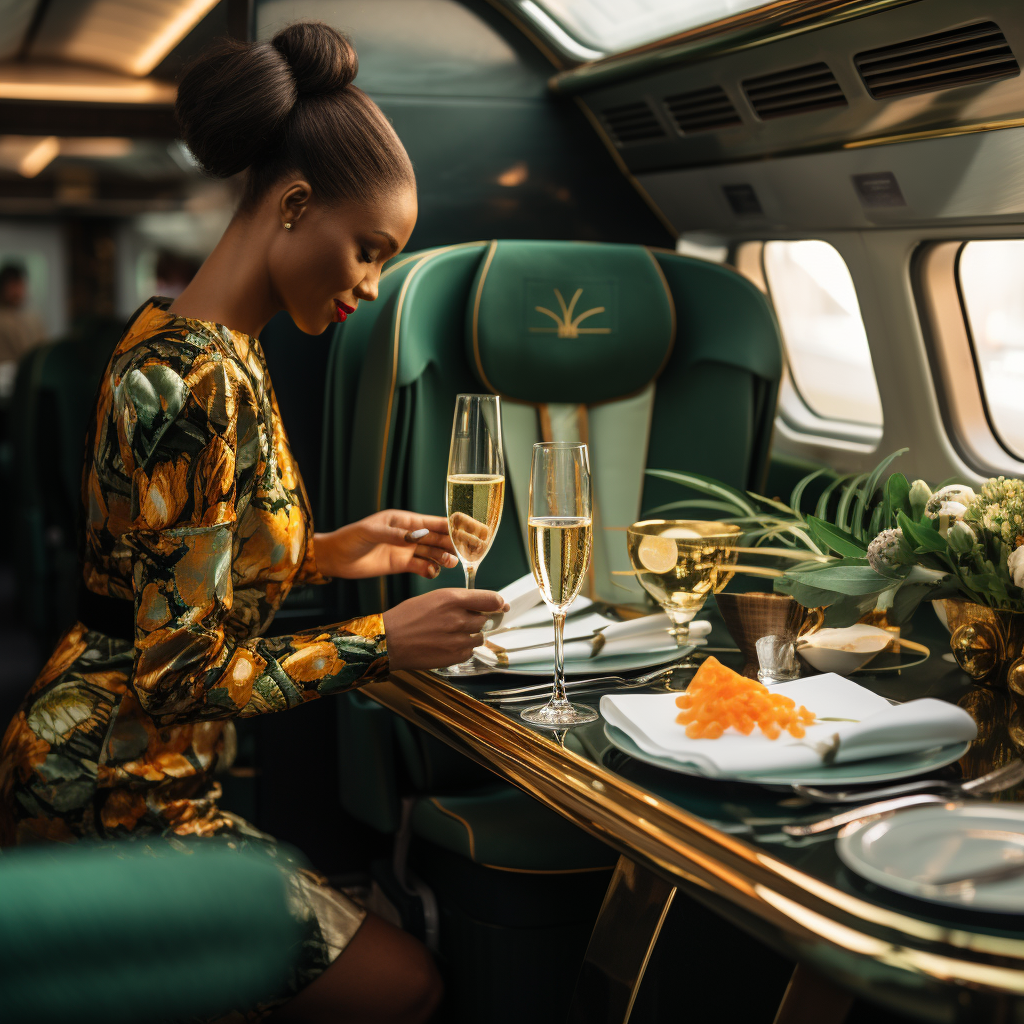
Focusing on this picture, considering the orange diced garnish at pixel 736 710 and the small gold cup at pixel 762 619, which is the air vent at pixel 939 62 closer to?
the small gold cup at pixel 762 619

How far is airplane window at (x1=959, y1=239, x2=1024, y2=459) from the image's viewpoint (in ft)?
8.21

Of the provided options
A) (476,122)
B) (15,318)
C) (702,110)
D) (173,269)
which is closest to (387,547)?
(476,122)

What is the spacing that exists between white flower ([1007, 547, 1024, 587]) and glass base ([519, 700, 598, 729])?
0.52 meters

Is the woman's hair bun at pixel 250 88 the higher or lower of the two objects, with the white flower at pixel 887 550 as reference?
higher

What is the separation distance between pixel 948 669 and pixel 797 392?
5.55 ft

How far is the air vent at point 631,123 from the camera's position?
2.53m

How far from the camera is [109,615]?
58.7 inches

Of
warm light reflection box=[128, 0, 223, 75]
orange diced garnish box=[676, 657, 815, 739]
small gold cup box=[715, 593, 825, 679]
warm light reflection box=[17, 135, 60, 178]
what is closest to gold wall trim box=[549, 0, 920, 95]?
small gold cup box=[715, 593, 825, 679]

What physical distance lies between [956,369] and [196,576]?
196cm

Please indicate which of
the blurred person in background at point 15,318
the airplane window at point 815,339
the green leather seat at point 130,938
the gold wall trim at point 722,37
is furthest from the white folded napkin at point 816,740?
the blurred person in background at point 15,318

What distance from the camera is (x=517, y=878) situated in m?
1.84

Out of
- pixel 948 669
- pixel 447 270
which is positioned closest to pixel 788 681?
pixel 948 669

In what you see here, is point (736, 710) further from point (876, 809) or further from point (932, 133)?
point (932, 133)

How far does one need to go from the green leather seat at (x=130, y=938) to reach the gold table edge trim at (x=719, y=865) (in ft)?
1.36
